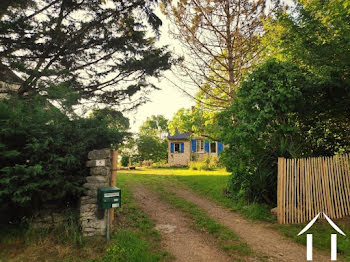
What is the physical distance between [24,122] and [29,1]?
13.8 ft

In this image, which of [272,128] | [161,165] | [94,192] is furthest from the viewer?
[161,165]

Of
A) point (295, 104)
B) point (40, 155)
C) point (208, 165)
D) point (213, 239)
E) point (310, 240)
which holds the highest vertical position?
point (295, 104)

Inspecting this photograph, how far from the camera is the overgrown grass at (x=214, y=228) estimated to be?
4.05 metres

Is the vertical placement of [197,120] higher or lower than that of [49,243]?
higher

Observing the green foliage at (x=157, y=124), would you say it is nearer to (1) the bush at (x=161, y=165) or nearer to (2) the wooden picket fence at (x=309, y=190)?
(1) the bush at (x=161, y=165)

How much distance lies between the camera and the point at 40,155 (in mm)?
4270

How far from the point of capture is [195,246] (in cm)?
418

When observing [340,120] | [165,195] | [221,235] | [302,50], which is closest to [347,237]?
[221,235]

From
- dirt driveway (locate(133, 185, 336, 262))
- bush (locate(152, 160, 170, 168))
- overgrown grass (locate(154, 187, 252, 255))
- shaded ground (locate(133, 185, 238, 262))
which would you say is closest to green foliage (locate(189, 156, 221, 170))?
bush (locate(152, 160, 170, 168))

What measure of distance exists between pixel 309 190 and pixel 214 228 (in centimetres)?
271

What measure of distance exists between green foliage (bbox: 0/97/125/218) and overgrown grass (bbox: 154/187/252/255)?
10.4 ft

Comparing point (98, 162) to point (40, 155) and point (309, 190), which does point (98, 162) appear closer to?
point (40, 155)

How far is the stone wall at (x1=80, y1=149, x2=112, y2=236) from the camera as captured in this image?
4.36 metres

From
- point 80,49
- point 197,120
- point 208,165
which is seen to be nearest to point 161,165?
point 208,165
